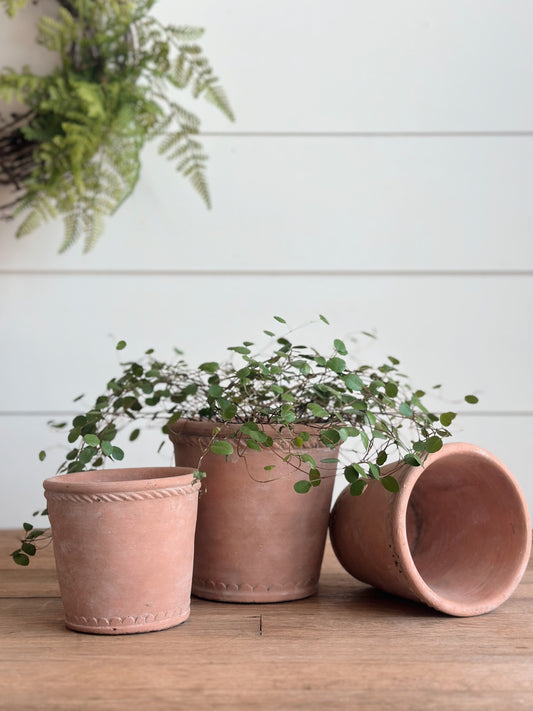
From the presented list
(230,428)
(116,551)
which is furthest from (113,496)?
(230,428)

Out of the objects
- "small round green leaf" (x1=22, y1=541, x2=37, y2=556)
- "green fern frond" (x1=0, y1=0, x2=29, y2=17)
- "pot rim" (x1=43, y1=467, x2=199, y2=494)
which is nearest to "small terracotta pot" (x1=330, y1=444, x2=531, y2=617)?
"pot rim" (x1=43, y1=467, x2=199, y2=494)

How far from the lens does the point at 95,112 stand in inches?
45.8

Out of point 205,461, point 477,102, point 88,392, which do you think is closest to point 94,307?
point 88,392

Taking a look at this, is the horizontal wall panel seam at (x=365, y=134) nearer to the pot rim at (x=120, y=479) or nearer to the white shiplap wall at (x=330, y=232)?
the white shiplap wall at (x=330, y=232)

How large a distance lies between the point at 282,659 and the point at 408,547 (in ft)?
0.70

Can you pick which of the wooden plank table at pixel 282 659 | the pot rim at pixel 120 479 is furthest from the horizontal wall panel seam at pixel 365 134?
the wooden plank table at pixel 282 659

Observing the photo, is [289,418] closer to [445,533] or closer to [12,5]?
[445,533]

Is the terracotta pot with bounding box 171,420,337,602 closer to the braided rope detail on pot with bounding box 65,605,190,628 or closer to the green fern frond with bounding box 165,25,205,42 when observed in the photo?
the braided rope detail on pot with bounding box 65,605,190,628

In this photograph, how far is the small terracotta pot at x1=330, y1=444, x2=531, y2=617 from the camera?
80cm

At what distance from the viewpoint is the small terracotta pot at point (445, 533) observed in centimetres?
80

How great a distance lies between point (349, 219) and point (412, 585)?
774mm

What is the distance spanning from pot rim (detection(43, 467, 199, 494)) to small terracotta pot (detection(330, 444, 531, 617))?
0.70 ft

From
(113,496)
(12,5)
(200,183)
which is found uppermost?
(12,5)

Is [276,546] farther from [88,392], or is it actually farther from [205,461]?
[88,392]
